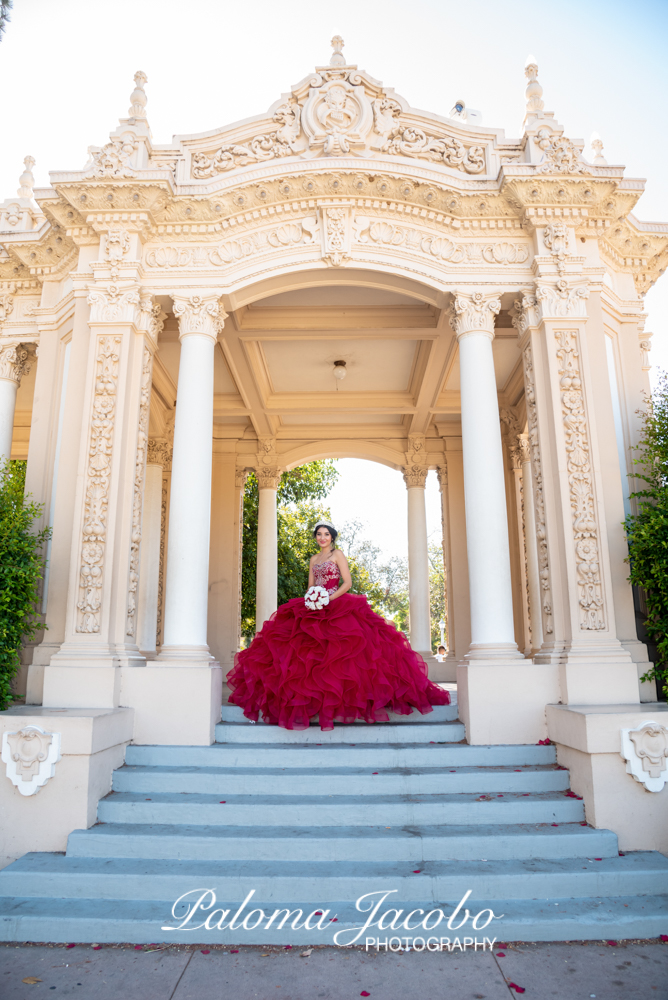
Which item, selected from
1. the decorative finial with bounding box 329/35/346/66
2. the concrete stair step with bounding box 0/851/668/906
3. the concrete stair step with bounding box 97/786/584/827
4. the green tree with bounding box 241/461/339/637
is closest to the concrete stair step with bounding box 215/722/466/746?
the concrete stair step with bounding box 97/786/584/827

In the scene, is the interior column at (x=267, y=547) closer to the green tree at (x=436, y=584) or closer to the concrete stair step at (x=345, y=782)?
the concrete stair step at (x=345, y=782)

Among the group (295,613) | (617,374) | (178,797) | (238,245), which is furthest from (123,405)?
(617,374)

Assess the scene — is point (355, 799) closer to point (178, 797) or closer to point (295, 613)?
point (178, 797)

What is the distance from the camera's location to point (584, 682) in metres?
5.32

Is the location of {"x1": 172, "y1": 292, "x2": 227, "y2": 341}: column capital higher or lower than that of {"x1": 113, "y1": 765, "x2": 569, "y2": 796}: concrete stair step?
Answer: higher

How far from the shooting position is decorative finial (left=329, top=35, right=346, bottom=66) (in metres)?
6.58

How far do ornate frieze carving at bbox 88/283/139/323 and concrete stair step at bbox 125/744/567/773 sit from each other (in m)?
3.80

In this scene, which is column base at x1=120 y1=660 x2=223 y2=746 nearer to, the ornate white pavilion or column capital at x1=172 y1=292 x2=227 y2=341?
the ornate white pavilion

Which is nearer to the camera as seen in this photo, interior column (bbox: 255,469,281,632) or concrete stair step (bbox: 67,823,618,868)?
concrete stair step (bbox: 67,823,618,868)

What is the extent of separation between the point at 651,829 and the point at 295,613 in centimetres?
312

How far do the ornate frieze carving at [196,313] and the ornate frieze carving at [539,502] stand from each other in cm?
307

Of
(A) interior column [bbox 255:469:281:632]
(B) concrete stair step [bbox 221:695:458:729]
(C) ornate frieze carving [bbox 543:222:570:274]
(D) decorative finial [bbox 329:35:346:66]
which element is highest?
(D) decorative finial [bbox 329:35:346:66]

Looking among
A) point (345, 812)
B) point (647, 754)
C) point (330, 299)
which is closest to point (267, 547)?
point (330, 299)

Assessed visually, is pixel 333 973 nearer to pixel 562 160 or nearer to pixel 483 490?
pixel 483 490
